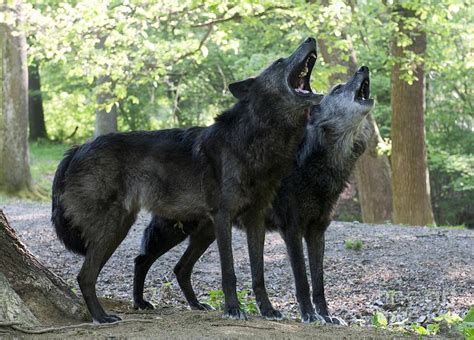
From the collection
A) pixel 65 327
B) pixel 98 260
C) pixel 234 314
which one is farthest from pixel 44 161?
pixel 65 327

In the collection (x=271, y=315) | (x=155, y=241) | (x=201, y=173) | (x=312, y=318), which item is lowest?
(x=312, y=318)

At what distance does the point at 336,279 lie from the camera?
868 cm

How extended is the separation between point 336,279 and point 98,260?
3.63 meters

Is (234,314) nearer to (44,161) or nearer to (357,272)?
(357,272)

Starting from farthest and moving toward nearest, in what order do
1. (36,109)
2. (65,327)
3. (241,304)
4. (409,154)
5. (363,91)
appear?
(36,109) < (409,154) < (363,91) < (241,304) < (65,327)

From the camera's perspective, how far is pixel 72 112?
3150 cm

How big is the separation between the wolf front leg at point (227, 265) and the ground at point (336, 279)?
6.4 inches

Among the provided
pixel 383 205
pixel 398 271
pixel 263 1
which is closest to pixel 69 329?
pixel 398 271

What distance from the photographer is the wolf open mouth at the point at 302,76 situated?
6219 mm

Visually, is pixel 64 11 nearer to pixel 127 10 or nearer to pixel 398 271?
pixel 127 10

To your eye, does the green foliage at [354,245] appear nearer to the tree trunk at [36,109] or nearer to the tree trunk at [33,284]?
the tree trunk at [33,284]

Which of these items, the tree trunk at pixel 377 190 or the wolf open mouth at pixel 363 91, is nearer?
the wolf open mouth at pixel 363 91

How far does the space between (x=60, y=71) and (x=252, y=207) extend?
20.6m

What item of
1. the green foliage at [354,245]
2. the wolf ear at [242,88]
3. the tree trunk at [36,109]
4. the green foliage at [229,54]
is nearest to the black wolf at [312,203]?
the wolf ear at [242,88]
